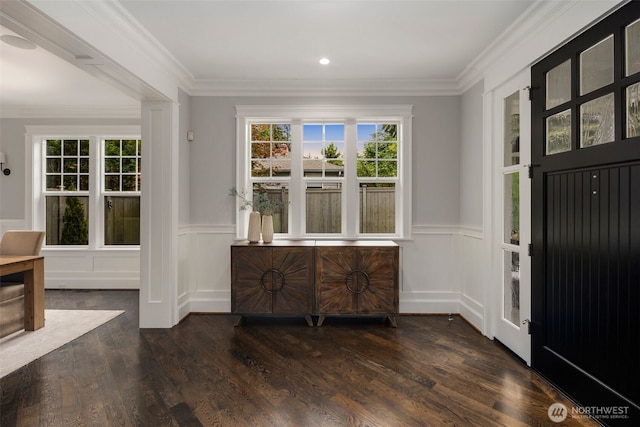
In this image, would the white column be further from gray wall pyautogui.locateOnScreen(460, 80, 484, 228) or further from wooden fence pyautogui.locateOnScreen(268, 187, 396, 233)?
gray wall pyautogui.locateOnScreen(460, 80, 484, 228)

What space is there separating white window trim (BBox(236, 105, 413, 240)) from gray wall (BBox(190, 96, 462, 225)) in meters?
0.07

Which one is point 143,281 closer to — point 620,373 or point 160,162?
point 160,162

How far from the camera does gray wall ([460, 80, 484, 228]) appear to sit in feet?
11.6

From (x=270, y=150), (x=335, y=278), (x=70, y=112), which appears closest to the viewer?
(x=335, y=278)

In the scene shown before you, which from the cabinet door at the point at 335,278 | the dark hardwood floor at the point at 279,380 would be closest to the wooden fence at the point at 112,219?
the dark hardwood floor at the point at 279,380

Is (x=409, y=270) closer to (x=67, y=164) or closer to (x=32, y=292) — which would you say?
(x=32, y=292)

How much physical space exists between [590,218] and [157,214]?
3.65 metres

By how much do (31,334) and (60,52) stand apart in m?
2.71

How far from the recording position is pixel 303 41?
302 cm

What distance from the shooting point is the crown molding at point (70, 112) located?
5.18 metres

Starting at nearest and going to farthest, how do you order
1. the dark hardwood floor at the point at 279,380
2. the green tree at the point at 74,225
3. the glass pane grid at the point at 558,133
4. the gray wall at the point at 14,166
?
the dark hardwood floor at the point at 279,380, the glass pane grid at the point at 558,133, the gray wall at the point at 14,166, the green tree at the point at 74,225

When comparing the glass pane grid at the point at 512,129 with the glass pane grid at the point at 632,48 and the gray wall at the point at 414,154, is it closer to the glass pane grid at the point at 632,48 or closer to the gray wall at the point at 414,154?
the gray wall at the point at 414,154

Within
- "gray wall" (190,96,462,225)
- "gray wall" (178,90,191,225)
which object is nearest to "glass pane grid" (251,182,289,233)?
"gray wall" (190,96,462,225)
